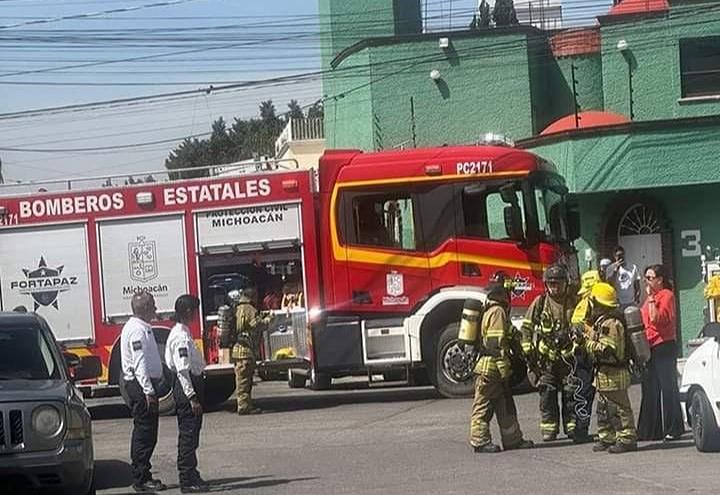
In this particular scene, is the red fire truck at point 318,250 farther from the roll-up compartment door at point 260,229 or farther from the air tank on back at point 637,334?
the air tank on back at point 637,334

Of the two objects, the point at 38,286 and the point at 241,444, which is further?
the point at 38,286

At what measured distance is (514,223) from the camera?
18.0 meters

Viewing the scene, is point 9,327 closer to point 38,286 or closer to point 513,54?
point 38,286

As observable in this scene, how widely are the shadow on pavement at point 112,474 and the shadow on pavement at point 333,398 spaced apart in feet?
15.5

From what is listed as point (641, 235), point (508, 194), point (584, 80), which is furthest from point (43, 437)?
point (584, 80)

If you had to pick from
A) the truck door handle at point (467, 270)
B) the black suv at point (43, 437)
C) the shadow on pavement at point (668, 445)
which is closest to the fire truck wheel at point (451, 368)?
the truck door handle at point (467, 270)

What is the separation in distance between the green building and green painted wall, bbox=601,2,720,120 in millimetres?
24

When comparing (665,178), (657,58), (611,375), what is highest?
(657,58)

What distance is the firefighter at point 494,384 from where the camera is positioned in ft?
42.9

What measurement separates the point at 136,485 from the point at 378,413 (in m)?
6.13

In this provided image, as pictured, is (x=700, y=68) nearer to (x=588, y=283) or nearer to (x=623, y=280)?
(x=623, y=280)

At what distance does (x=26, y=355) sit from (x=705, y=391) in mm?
6097

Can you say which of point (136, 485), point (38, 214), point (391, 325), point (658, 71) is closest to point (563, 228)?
point (391, 325)

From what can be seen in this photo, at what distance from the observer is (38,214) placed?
1888 cm
